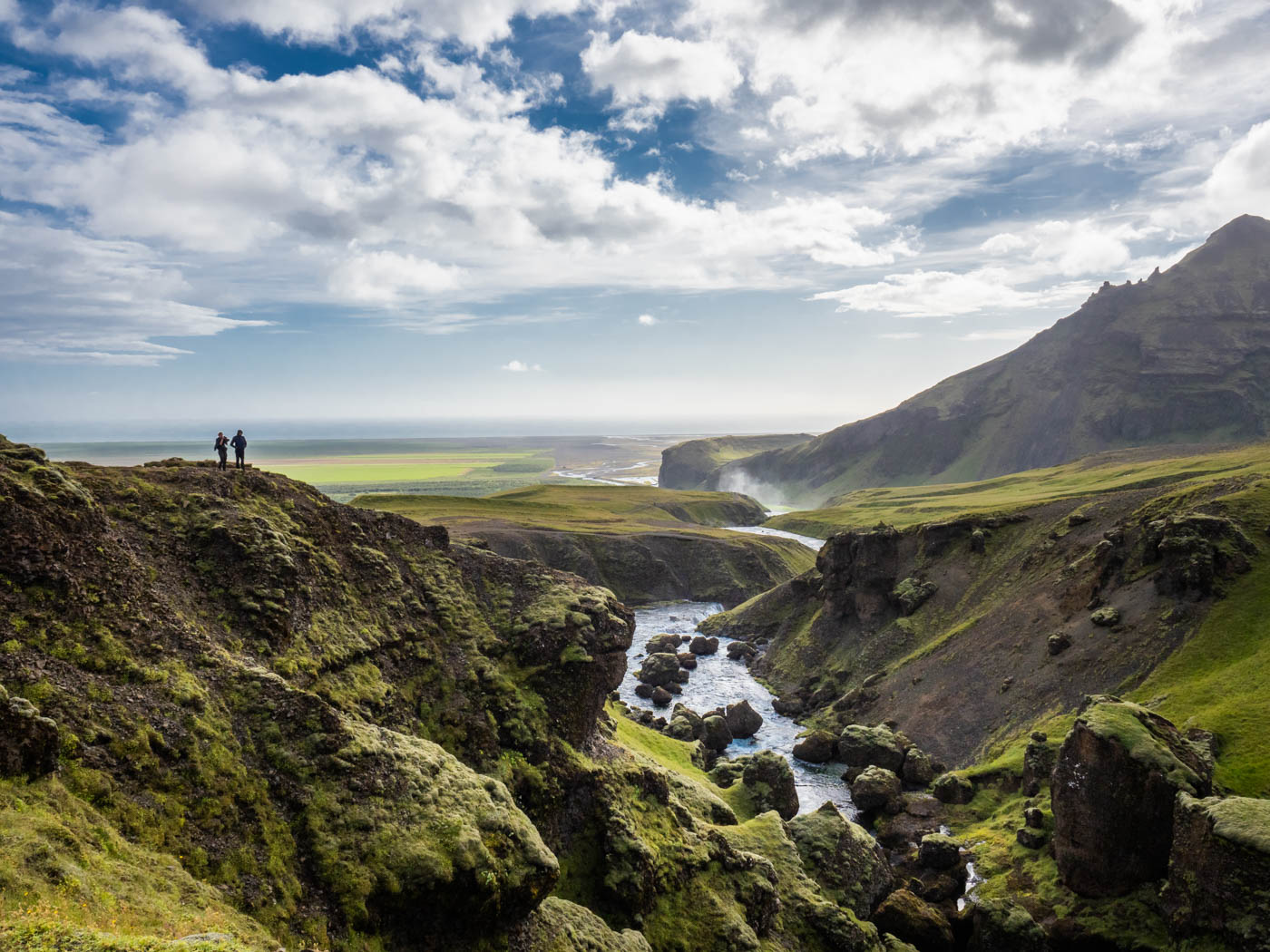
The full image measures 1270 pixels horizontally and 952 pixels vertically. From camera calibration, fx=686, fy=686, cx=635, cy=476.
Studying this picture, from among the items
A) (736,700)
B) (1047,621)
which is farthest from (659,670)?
(1047,621)

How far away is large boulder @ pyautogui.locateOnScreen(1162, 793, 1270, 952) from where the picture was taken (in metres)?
33.6

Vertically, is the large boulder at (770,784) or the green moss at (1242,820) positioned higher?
the green moss at (1242,820)

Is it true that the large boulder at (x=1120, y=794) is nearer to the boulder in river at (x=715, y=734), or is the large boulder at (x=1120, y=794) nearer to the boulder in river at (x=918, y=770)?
the boulder in river at (x=918, y=770)

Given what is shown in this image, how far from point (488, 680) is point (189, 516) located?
54.9 ft

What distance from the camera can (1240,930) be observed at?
33.7m

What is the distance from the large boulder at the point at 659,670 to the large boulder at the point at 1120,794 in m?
56.3

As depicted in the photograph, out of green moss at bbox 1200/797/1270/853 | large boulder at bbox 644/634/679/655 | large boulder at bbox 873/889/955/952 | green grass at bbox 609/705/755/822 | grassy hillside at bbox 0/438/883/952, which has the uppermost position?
grassy hillside at bbox 0/438/883/952

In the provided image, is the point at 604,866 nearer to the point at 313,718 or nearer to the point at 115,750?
the point at 313,718

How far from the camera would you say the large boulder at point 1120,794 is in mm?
41406

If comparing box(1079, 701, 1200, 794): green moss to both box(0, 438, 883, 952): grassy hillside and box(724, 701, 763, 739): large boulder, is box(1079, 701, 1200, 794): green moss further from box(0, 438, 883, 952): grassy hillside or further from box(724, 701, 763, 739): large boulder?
box(724, 701, 763, 739): large boulder

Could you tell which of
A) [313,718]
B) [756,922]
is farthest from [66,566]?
[756,922]

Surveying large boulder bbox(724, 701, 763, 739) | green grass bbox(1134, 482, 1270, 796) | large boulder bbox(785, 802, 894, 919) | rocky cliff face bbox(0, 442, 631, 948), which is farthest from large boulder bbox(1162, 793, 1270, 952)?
large boulder bbox(724, 701, 763, 739)

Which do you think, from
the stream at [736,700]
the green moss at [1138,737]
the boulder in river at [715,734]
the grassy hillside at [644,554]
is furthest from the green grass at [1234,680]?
the grassy hillside at [644,554]

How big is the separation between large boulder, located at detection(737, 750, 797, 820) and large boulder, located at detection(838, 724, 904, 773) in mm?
16202
